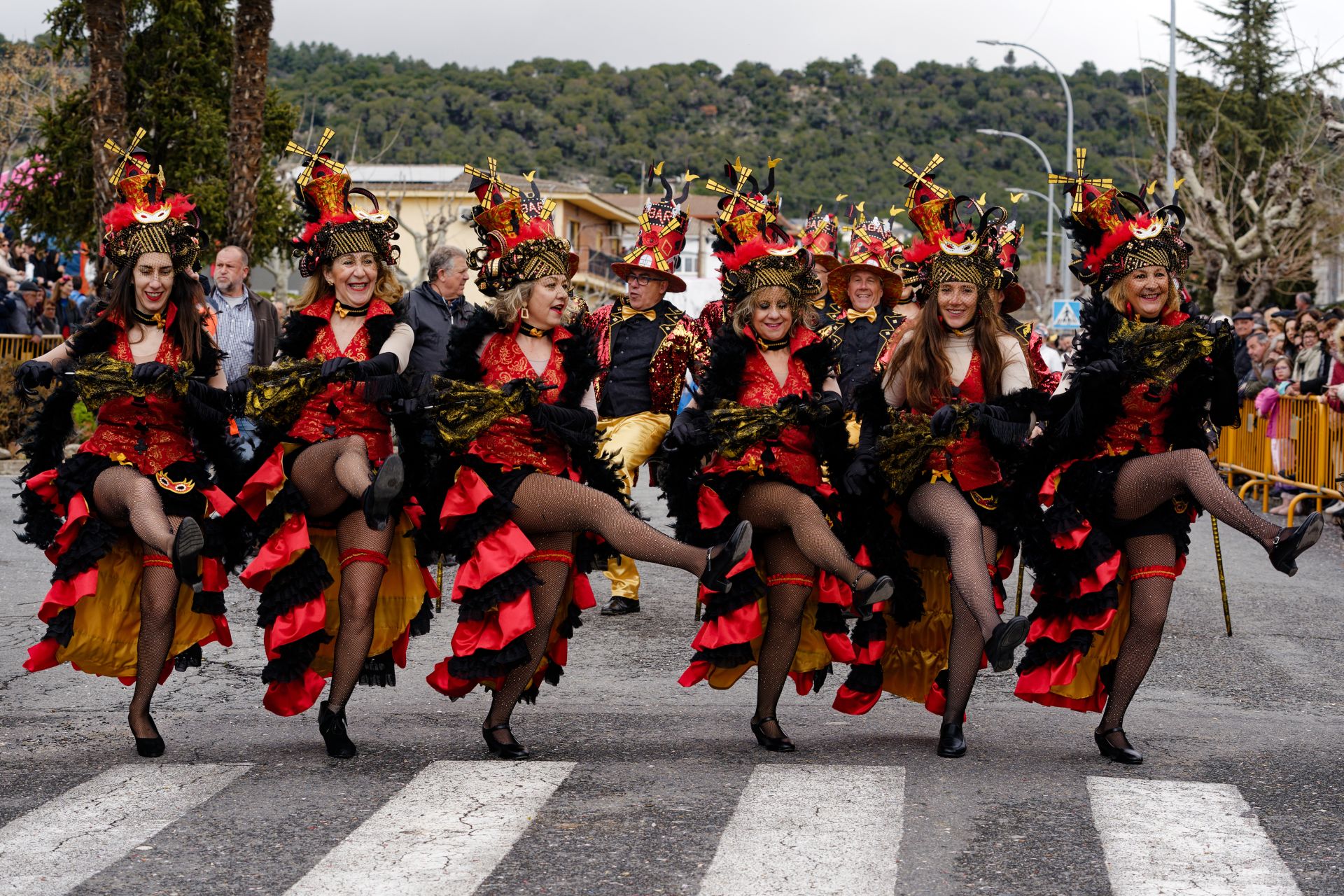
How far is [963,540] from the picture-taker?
18.9ft

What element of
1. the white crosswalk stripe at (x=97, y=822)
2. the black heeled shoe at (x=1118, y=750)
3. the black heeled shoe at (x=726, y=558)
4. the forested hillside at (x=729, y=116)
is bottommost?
the black heeled shoe at (x=1118, y=750)

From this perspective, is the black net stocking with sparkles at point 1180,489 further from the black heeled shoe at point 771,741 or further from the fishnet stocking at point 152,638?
the fishnet stocking at point 152,638

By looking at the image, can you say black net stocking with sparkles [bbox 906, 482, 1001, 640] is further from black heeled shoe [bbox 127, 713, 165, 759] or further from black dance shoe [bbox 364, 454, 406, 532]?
black heeled shoe [bbox 127, 713, 165, 759]

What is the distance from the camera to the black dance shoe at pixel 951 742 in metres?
5.87

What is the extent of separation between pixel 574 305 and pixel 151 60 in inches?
940

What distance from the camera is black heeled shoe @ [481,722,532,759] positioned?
5.83 metres

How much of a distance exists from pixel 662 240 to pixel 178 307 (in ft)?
11.7

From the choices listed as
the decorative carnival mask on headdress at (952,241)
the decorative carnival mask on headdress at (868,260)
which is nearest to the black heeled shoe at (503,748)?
the decorative carnival mask on headdress at (952,241)

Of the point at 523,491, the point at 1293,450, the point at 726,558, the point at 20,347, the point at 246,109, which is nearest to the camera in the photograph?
the point at 726,558

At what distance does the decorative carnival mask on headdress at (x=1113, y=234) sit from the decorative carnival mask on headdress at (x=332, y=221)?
8.70 feet

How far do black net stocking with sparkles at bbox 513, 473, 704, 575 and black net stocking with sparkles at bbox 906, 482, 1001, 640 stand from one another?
3.00 ft

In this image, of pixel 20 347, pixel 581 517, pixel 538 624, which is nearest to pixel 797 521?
pixel 581 517

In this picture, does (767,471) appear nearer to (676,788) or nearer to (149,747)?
(676,788)

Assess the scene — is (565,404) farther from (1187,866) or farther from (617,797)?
(1187,866)
